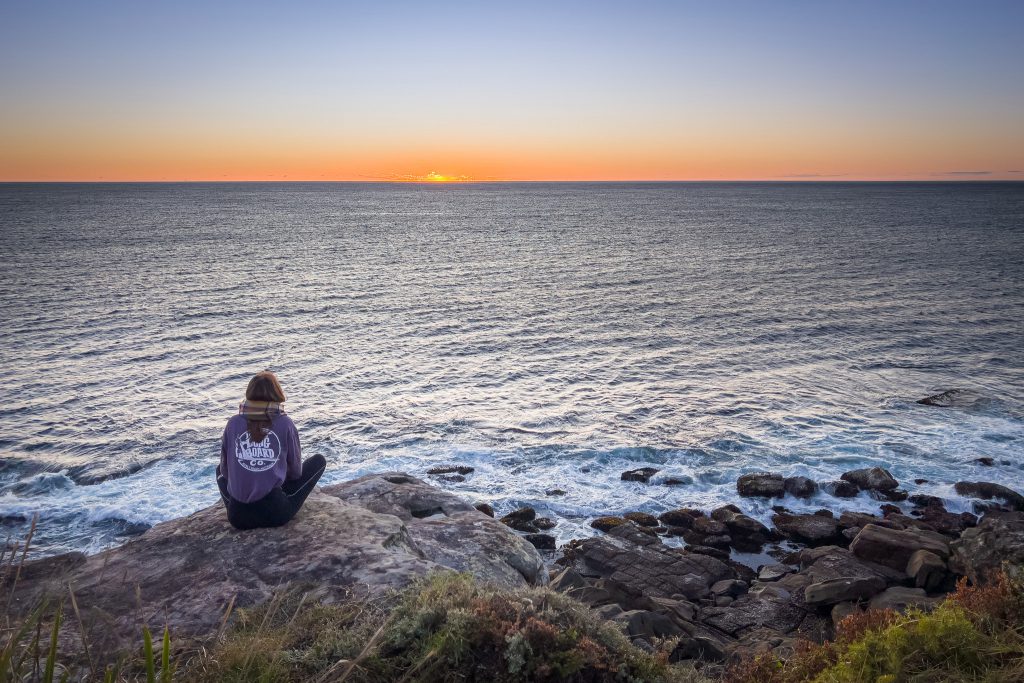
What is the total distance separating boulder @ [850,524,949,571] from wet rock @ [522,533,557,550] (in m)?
6.17

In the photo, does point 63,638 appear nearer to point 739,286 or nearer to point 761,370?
point 761,370

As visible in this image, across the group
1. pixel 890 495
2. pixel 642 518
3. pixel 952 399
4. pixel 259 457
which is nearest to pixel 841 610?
pixel 642 518

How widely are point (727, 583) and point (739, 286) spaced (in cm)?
3763

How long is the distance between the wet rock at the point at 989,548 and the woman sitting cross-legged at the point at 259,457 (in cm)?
1082

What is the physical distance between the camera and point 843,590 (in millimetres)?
11328

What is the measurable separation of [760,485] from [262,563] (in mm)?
13439

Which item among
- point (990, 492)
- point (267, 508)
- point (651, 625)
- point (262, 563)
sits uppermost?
point (267, 508)

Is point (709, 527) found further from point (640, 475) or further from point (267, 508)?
point (267, 508)

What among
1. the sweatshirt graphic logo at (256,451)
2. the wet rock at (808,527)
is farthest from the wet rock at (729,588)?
the sweatshirt graphic logo at (256,451)

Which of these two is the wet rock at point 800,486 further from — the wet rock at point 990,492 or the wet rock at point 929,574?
the wet rock at point 929,574

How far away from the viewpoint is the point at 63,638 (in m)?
5.80

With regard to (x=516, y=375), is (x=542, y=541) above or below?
below

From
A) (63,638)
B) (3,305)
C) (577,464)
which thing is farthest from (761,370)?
(3,305)

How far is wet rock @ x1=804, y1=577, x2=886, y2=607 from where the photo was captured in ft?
37.1
